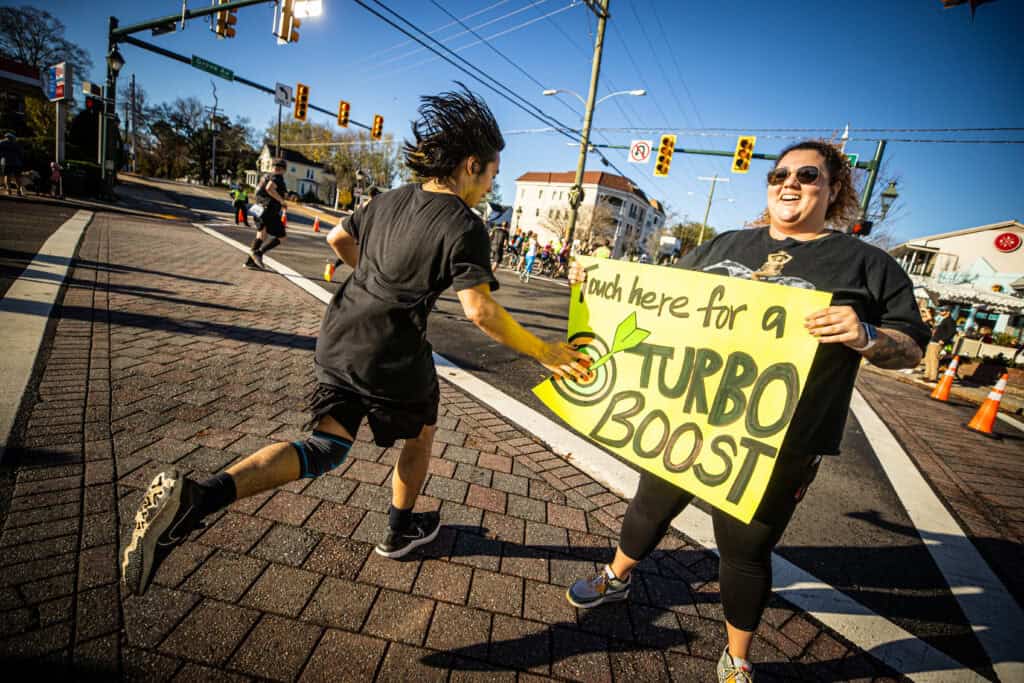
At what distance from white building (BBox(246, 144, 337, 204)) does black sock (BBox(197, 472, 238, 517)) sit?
72.3 meters

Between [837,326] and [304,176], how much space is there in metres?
80.6

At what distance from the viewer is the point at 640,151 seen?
16375 millimetres

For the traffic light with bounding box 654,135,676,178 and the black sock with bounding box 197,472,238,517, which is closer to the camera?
the black sock with bounding box 197,472,238,517

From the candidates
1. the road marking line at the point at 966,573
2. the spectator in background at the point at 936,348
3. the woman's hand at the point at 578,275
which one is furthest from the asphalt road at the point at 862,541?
the spectator in background at the point at 936,348


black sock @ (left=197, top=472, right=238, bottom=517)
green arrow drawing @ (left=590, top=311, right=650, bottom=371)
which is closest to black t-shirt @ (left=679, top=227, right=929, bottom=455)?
green arrow drawing @ (left=590, top=311, right=650, bottom=371)

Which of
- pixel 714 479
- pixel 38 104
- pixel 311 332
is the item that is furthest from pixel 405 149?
pixel 38 104

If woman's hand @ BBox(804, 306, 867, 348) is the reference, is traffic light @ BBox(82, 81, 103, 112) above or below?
above

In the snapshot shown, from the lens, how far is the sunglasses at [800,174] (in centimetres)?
156

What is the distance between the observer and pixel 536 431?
3.51 metres

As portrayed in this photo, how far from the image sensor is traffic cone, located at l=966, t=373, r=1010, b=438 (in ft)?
18.9

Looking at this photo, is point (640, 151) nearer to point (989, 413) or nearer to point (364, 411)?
point (989, 413)

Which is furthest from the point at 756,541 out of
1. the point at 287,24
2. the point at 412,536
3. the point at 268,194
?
the point at 287,24

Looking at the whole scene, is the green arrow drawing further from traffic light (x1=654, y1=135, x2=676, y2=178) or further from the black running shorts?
traffic light (x1=654, y1=135, x2=676, y2=178)

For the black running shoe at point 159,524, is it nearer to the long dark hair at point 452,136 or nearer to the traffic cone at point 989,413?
the long dark hair at point 452,136
